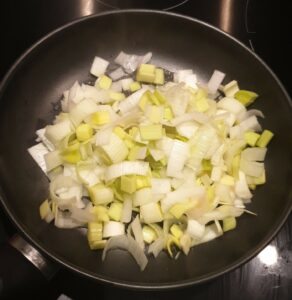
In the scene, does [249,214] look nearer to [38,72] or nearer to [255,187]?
[255,187]

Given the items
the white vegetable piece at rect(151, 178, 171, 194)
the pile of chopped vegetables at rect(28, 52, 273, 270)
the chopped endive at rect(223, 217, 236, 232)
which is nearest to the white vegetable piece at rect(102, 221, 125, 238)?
the pile of chopped vegetables at rect(28, 52, 273, 270)

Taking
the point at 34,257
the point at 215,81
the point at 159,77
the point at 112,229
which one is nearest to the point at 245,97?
the point at 215,81

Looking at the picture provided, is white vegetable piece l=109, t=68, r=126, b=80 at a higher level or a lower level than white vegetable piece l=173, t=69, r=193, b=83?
higher

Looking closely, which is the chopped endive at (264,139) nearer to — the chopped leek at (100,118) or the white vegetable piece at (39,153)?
the chopped leek at (100,118)

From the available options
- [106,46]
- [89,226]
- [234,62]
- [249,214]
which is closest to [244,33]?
[234,62]

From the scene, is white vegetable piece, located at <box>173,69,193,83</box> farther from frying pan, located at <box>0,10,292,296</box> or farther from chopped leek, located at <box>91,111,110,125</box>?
chopped leek, located at <box>91,111,110,125</box>

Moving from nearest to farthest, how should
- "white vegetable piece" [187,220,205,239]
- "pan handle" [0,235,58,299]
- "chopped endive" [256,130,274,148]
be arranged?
1. "pan handle" [0,235,58,299]
2. "white vegetable piece" [187,220,205,239]
3. "chopped endive" [256,130,274,148]

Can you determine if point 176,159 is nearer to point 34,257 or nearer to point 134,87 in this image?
point 134,87
